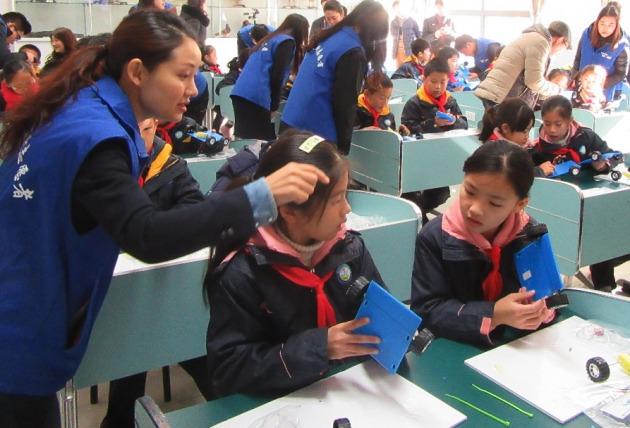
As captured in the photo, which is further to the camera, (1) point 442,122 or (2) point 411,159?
(1) point 442,122

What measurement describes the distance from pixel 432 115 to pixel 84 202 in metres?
3.38

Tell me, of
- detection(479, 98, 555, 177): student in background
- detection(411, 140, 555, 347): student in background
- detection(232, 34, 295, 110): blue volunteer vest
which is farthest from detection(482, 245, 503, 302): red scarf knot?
detection(232, 34, 295, 110): blue volunteer vest

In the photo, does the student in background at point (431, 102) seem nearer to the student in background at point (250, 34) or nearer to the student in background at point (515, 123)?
the student in background at point (515, 123)

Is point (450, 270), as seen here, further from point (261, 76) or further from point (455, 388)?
point (261, 76)

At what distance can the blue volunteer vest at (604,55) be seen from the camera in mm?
5145

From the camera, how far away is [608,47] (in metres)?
5.14

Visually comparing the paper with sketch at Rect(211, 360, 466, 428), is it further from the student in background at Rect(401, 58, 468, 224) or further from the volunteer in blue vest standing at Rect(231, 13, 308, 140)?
the student in background at Rect(401, 58, 468, 224)

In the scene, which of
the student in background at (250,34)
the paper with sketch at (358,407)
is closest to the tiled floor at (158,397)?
the paper with sketch at (358,407)

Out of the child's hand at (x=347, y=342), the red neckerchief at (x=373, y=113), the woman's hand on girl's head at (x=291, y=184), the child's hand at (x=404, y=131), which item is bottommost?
the child's hand at (x=404, y=131)

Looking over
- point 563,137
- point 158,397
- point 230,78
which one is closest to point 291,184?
point 158,397

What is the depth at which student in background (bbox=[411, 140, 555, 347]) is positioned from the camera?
1.43 metres

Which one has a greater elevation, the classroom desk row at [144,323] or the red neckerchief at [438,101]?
the red neckerchief at [438,101]

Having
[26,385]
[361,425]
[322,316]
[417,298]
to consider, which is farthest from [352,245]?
[26,385]

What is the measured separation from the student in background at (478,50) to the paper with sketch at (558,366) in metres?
5.81
